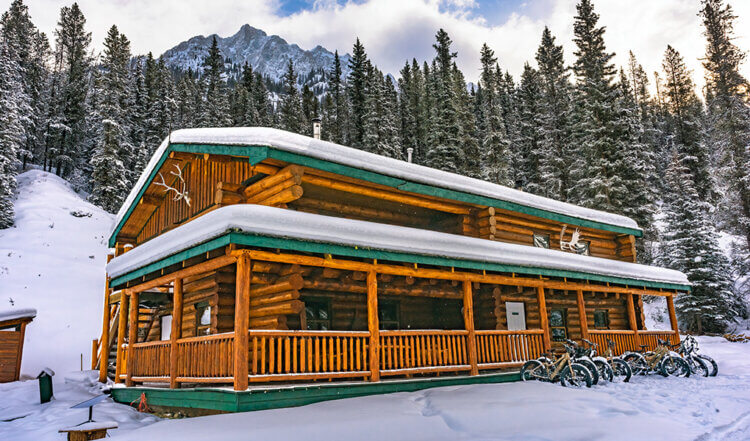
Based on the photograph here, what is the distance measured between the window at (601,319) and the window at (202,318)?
15.2 m

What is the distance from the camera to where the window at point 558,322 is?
1881 cm

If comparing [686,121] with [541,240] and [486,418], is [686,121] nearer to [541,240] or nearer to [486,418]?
[541,240]

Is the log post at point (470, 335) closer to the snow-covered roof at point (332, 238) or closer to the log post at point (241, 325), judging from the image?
the snow-covered roof at point (332, 238)

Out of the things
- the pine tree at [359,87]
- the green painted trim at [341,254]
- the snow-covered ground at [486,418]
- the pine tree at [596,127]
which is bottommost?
the snow-covered ground at [486,418]

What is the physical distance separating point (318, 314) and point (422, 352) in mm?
3207

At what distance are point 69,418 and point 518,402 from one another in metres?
9.92

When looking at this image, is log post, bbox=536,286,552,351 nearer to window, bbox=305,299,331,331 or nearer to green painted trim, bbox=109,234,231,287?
window, bbox=305,299,331,331

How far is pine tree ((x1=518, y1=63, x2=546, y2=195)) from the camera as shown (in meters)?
45.5

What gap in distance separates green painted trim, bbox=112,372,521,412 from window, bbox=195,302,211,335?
2238 mm

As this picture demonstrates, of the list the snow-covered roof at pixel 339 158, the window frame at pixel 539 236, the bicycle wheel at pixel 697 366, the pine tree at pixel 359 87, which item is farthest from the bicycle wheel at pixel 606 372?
the pine tree at pixel 359 87

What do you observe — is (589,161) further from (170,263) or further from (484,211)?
(170,263)

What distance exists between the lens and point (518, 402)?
29.4ft

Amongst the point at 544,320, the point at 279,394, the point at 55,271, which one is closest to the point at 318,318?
the point at 279,394

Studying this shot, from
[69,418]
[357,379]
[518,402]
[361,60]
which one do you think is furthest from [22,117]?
[518,402]
